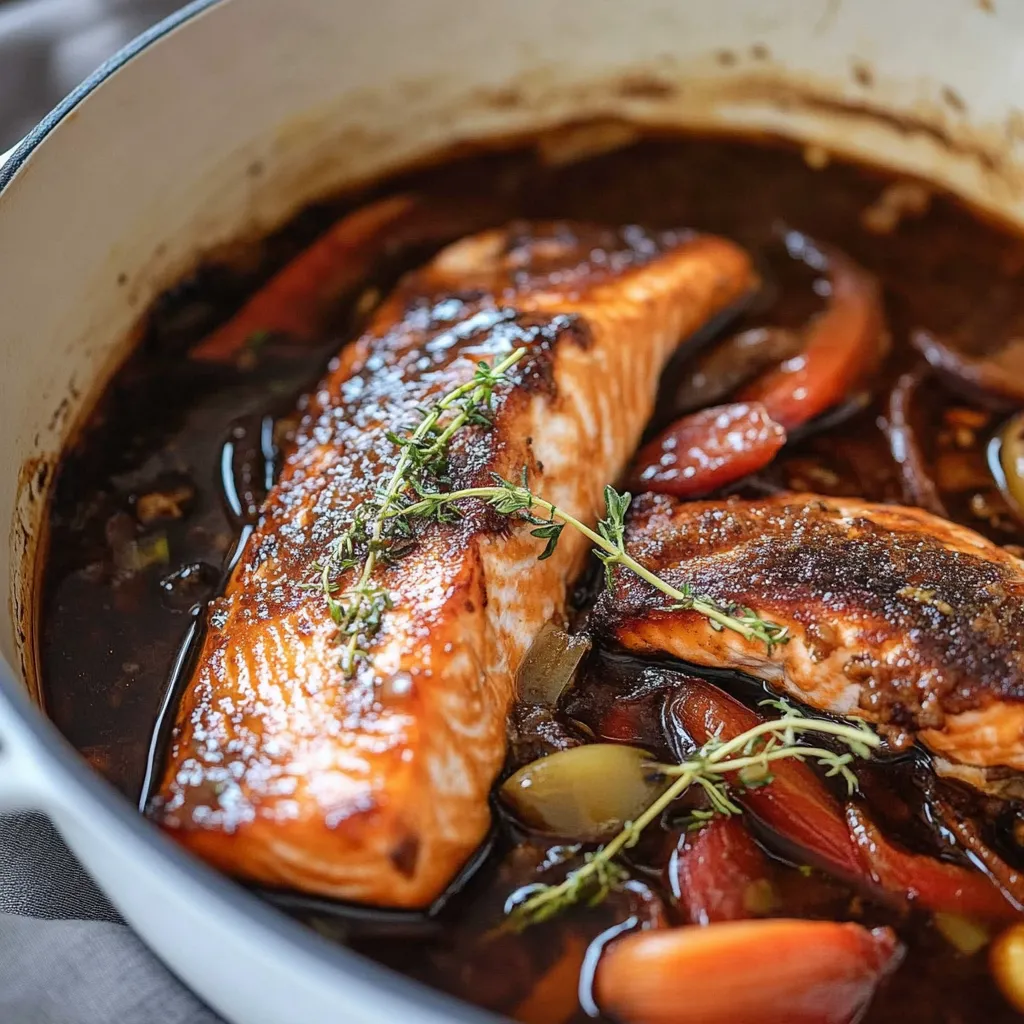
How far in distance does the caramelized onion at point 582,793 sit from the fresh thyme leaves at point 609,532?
0.91 feet

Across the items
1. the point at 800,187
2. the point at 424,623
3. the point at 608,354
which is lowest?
the point at 800,187

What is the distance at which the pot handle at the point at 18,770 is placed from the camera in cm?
138

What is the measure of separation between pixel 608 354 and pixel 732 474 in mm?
370

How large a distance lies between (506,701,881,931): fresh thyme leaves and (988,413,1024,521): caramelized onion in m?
0.92

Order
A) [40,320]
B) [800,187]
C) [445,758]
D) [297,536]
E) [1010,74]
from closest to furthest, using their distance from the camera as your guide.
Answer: [445,758] < [297,536] < [40,320] < [1010,74] < [800,187]

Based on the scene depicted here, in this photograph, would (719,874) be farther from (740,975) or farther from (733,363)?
(733,363)

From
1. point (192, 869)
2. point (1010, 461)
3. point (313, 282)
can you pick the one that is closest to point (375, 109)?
point (313, 282)

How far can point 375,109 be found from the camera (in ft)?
10.2

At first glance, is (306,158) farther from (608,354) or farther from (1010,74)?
(1010,74)

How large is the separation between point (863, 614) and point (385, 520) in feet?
2.74

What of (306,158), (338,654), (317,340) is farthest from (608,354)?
(306,158)

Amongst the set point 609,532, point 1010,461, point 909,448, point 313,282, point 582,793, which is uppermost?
point 313,282

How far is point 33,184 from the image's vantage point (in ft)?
7.22

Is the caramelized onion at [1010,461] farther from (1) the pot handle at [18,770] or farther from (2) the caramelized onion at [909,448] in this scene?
(1) the pot handle at [18,770]
